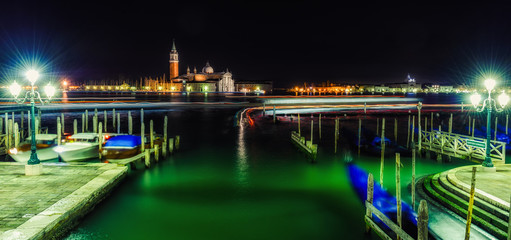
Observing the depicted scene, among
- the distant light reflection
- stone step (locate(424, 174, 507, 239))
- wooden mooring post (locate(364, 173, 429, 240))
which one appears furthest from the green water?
stone step (locate(424, 174, 507, 239))

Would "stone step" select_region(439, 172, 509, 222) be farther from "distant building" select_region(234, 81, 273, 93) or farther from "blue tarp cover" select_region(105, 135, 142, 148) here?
"distant building" select_region(234, 81, 273, 93)

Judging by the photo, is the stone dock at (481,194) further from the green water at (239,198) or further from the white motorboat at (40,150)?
the white motorboat at (40,150)

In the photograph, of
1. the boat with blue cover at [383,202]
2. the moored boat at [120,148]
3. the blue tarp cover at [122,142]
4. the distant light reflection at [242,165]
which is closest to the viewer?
the boat with blue cover at [383,202]

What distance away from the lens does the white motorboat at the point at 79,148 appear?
48.3 ft

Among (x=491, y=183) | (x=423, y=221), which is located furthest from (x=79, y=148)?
(x=491, y=183)

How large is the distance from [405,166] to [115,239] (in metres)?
12.3

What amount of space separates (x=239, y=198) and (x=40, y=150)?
9388mm

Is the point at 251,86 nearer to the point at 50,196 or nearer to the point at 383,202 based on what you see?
the point at 383,202

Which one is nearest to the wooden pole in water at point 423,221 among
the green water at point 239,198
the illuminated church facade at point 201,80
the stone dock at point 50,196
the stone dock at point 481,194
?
the stone dock at point 481,194

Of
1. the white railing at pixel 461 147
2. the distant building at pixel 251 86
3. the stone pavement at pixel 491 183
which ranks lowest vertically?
the stone pavement at pixel 491 183

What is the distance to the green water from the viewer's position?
919 cm

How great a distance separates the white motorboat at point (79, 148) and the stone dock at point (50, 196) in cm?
258

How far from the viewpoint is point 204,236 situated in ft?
29.2

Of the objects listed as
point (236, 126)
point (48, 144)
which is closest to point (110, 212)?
point (48, 144)
